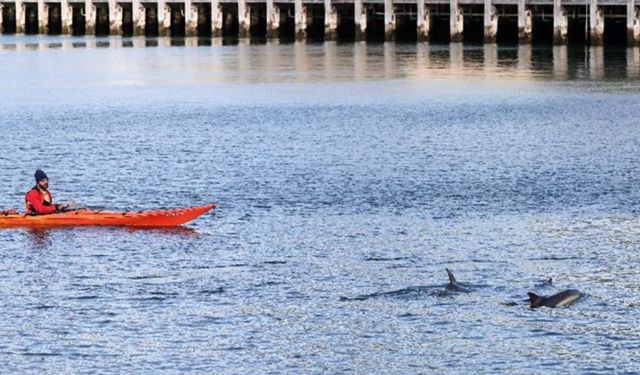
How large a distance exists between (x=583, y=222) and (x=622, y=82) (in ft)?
166

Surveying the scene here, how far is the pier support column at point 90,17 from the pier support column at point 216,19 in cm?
1115

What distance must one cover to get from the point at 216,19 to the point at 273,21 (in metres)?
5.74

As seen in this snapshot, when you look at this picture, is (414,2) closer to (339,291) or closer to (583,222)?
(583,222)

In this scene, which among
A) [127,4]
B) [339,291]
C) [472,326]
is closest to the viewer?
[472,326]

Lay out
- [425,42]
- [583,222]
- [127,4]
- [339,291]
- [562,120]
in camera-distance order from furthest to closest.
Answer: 1. [127,4]
2. [425,42]
3. [562,120]
4. [583,222]
5. [339,291]

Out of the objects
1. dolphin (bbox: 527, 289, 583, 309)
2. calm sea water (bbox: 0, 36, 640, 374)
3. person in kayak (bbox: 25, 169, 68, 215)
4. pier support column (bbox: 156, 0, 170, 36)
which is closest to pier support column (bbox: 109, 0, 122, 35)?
pier support column (bbox: 156, 0, 170, 36)

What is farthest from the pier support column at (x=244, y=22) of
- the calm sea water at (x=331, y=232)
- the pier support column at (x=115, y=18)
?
the calm sea water at (x=331, y=232)

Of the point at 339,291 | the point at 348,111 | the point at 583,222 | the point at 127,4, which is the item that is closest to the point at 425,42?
the point at 127,4

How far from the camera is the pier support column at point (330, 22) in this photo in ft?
439

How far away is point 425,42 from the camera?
132 m

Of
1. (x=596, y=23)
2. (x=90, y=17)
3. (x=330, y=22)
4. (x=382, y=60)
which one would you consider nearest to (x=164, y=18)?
(x=90, y=17)

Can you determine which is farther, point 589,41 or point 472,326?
point 589,41

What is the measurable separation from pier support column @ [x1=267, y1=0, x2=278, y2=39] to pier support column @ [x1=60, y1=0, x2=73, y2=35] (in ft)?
61.1

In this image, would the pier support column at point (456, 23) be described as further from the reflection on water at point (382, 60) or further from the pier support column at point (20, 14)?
the pier support column at point (20, 14)
